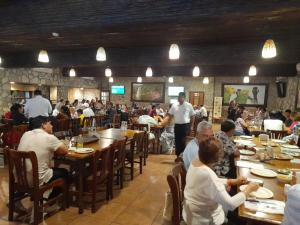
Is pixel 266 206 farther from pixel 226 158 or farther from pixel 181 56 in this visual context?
pixel 181 56

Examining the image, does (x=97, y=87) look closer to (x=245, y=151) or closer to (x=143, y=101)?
(x=143, y=101)

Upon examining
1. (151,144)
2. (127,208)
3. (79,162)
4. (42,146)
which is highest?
(42,146)

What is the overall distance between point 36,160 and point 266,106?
12.0 metres

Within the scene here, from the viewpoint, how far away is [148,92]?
14.1 metres

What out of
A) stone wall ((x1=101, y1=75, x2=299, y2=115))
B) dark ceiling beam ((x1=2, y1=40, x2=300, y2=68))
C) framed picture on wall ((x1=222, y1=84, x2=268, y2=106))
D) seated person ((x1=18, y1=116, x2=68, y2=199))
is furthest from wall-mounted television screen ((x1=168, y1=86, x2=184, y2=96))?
seated person ((x1=18, y1=116, x2=68, y2=199))

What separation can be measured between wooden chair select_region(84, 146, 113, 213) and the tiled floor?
208mm

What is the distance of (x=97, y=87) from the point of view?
1505 centimetres

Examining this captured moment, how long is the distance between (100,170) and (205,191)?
183cm

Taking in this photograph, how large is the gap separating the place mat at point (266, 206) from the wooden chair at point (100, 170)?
1775mm

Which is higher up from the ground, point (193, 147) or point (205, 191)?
point (193, 147)

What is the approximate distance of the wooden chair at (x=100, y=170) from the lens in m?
2.76

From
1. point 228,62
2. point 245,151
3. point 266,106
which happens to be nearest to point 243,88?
point 266,106

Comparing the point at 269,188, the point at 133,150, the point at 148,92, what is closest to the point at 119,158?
the point at 133,150

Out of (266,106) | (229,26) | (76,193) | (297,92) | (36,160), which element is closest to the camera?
(36,160)
